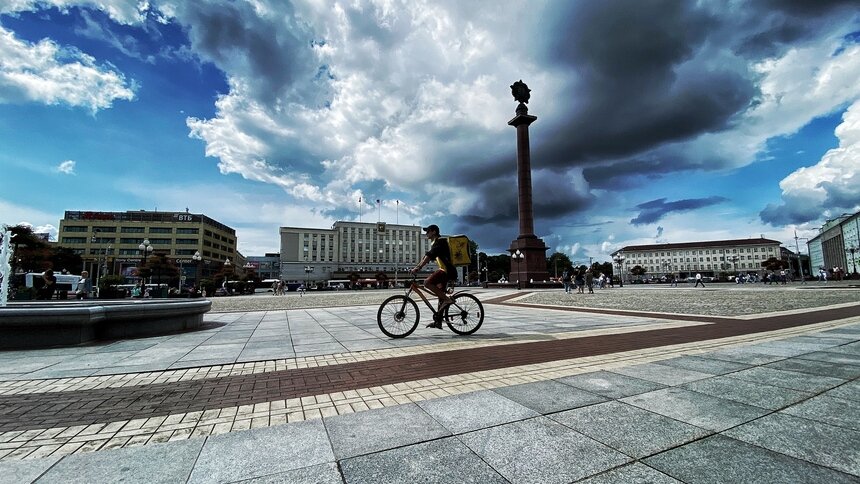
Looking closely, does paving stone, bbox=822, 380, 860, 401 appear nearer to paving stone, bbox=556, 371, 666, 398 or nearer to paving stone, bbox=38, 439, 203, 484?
paving stone, bbox=556, 371, 666, 398

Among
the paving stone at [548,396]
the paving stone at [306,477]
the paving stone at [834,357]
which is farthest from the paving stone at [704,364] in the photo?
the paving stone at [306,477]

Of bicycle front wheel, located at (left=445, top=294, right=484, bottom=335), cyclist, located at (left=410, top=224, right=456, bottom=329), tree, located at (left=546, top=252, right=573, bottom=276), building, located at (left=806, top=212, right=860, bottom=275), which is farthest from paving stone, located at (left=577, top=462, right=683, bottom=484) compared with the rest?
tree, located at (left=546, top=252, right=573, bottom=276)

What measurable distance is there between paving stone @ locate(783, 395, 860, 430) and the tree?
14971cm

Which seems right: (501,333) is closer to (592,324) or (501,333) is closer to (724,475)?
(592,324)

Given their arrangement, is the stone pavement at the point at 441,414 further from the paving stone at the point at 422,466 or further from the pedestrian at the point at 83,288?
the pedestrian at the point at 83,288

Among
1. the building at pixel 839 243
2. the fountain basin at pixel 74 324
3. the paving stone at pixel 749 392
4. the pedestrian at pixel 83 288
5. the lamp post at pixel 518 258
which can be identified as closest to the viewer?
the paving stone at pixel 749 392

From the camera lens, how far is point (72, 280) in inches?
1428

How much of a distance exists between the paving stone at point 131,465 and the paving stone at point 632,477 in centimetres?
238

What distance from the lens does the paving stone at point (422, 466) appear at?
2.16 m

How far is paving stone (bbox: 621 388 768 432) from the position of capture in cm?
296

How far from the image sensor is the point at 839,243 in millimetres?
115500

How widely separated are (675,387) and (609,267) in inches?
7428

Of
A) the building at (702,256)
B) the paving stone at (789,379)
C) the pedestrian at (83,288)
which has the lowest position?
the paving stone at (789,379)

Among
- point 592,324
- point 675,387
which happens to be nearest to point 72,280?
point 592,324
